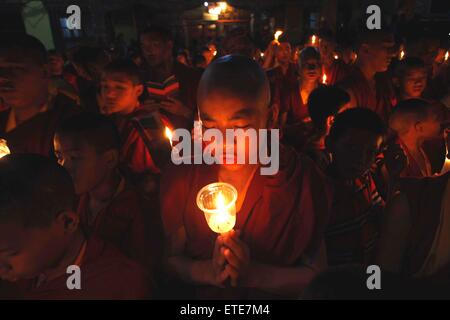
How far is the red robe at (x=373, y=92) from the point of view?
378 cm

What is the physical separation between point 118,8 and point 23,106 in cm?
1517

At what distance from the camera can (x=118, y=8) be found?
15.9 metres

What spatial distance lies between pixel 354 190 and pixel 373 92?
2.30 meters

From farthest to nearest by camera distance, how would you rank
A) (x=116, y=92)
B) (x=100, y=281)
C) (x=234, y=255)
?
(x=116, y=92) → (x=100, y=281) → (x=234, y=255)

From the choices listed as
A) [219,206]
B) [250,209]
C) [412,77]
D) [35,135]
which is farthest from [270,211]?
[412,77]

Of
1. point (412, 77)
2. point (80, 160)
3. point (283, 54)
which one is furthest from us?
point (283, 54)

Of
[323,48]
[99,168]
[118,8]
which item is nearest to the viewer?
[99,168]

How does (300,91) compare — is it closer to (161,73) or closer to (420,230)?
(161,73)

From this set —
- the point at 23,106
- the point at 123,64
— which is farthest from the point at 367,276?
the point at 123,64

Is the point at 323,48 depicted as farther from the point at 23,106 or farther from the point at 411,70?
the point at 23,106

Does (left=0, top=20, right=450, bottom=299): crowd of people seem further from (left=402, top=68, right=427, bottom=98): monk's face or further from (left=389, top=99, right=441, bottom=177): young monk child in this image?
(left=402, top=68, right=427, bottom=98): monk's face

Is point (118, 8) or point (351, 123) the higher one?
point (118, 8)

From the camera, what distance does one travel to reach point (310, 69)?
443cm

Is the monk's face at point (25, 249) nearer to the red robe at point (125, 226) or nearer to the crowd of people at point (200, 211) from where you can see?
the crowd of people at point (200, 211)
